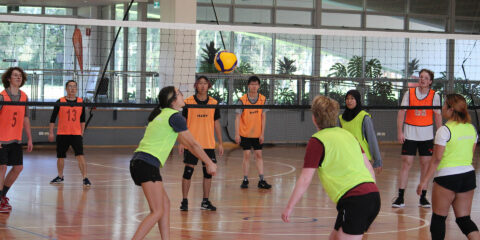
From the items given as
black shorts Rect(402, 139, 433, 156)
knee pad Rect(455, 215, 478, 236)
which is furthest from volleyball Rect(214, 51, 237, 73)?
knee pad Rect(455, 215, 478, 236)

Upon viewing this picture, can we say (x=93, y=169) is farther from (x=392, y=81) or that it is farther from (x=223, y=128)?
(x=392, y=81)

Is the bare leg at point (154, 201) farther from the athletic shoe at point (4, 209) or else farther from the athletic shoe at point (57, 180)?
the athletic shoe at point (57, 180)

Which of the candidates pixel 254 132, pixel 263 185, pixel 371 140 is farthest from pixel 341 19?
pixel 371 140

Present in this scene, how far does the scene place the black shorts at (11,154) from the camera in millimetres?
7516

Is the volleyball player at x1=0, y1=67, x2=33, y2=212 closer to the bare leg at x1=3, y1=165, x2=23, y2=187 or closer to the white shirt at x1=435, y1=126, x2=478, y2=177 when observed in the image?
A: the bare leg at x1=3, y1=165, x2=23, y2=187

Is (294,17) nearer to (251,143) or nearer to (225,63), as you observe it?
(225,63)

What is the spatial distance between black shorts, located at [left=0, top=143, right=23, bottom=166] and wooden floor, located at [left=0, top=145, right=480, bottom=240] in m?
0.57

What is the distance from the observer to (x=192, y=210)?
7.86 meters

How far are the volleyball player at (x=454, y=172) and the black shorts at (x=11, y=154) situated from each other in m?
4.67

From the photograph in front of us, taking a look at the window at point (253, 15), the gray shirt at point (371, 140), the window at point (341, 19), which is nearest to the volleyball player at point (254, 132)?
the gray shirt at point (371, 140)

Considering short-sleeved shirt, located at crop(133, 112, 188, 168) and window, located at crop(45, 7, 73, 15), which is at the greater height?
window, located at crop(45, 7, 73, 15)

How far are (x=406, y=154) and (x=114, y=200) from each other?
3760 mm

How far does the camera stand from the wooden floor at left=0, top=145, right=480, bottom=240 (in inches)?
257

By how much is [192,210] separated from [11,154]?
2.16 metres
